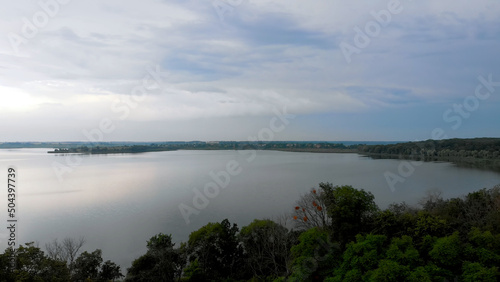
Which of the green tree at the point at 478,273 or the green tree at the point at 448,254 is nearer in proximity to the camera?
the green tree at the point at 478,273

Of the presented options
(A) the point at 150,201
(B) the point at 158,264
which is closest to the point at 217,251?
(B) the point at 158,264

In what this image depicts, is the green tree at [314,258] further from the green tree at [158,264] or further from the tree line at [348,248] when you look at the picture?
the green tree at [158,264]

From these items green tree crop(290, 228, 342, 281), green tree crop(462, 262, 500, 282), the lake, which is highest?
green tree crop(462, 262, 500, 282)

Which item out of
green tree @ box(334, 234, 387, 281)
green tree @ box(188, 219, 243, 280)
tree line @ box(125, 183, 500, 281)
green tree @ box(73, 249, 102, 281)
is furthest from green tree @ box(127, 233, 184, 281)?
green tree @ box(334, 234, 387, 281)

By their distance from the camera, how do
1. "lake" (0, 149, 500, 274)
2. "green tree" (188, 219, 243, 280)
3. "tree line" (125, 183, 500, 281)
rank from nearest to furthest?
"tree line" (125, 183, 500, 281)
"green tree" (188, 219, 243, 280)
"lake" (0, 149, 500, 274)

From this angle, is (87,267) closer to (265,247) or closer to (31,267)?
(31,267)

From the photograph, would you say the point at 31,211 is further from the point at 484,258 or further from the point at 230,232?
the point at 484,258

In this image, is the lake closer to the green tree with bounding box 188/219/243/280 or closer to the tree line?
the green tree with bounding box 188/219/243/280

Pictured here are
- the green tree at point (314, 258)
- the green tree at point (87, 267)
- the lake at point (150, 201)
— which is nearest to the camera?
the green tree at point (314, 258)

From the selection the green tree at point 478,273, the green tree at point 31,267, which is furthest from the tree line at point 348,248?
the green tree at point 31,267
